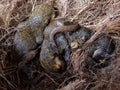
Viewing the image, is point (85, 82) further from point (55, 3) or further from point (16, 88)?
point (55, 3)

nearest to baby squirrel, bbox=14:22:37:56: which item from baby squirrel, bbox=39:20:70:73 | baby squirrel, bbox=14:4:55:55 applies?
baby squirrel, bbox=14:4:55:55

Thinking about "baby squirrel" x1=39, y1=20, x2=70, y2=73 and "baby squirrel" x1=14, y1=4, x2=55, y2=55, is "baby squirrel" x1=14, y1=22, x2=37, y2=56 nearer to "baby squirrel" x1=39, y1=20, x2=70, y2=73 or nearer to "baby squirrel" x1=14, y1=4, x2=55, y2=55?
"baby squirrel" x1=14, y1=4, x2=55, y2=55

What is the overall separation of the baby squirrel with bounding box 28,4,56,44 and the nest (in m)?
→ 0.08

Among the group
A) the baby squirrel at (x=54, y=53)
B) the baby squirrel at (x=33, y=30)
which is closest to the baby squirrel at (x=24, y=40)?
the baby squirrel at (x=33, y=30)

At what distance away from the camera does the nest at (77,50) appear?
2.02m

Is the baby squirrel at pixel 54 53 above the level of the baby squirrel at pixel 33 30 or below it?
below

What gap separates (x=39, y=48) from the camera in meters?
2.28

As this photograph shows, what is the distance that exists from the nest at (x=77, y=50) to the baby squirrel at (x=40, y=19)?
0.27 feet

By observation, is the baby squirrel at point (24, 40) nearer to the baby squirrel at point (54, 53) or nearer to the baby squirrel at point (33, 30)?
the baby squirrel at point (33, 30)

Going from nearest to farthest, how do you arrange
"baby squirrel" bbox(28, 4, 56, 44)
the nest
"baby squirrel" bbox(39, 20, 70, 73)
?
the nest, "baby squirrel" bbox(39, 20, 70, 73), "baby squirrel" bbox(28, 4, 56, 44)

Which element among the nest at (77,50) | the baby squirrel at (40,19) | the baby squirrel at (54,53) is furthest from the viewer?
the baby squirrel at (40,19)

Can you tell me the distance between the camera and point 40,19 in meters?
2.30

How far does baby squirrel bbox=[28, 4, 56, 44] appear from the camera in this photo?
2.27 meters

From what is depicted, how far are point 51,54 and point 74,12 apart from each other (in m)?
0.37
